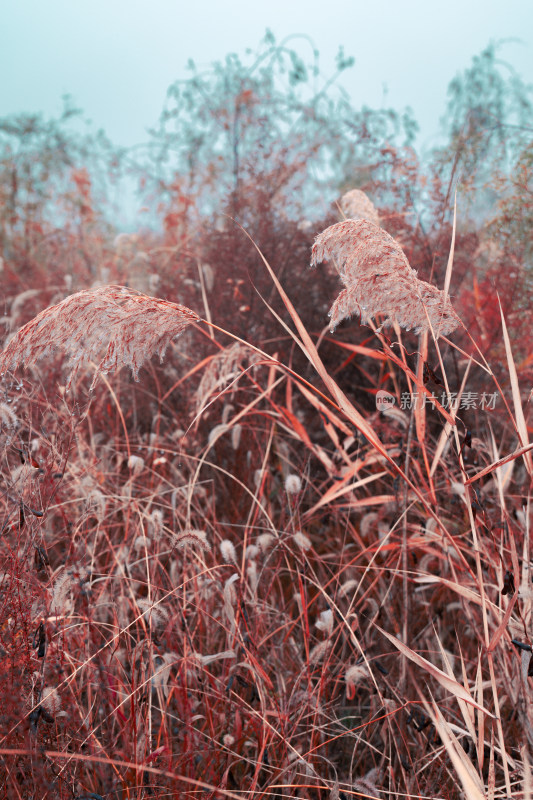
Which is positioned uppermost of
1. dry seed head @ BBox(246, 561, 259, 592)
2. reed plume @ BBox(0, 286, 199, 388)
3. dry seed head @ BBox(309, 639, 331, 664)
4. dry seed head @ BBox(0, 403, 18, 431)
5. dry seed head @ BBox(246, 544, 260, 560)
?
reed plume @ BBox(0, 286, 199, 388)

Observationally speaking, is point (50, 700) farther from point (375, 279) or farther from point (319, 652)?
point (375, 279)

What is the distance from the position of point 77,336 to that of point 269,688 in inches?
44.2

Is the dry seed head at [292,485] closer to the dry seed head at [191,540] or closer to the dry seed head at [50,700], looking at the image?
the dry seed head at [191,540]

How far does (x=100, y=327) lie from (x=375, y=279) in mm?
546

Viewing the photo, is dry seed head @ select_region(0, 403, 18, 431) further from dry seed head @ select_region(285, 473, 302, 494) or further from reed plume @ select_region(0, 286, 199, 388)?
dry seed head @ select_region(285, 473, 302, 494)

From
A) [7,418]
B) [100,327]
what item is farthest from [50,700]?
[100,327]

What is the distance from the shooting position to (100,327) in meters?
1.25

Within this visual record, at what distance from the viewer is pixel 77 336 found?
125 centimetres

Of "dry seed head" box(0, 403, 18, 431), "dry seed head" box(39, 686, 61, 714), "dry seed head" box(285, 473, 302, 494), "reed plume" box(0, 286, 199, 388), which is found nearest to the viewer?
"reed plume" box(0, 286, 199, 388)

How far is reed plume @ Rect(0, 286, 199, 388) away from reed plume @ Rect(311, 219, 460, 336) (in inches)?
12.2

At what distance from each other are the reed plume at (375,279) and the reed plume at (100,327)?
31cm

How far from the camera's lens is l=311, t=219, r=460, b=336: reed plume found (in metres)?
1.27

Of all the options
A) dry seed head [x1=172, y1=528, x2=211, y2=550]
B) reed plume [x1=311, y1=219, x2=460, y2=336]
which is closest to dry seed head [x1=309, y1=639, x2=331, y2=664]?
dry seed head [x1=172, y1=528, x2=211, y2=550]

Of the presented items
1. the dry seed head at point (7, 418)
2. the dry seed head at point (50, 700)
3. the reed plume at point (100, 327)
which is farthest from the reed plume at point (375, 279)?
the dry seed head at point (50, 700)
